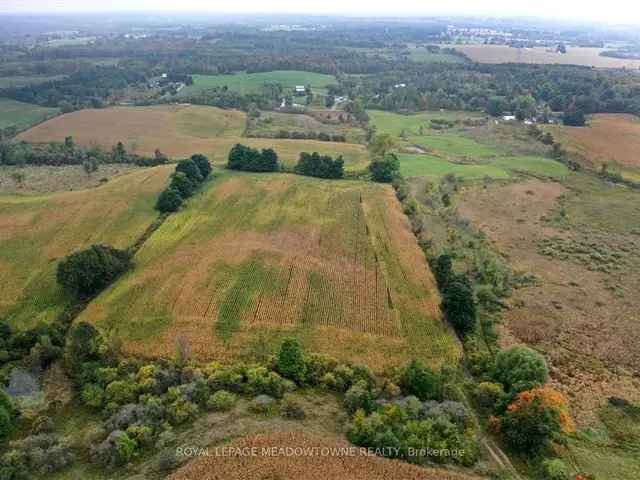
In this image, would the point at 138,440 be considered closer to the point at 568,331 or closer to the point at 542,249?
the point at 568,331

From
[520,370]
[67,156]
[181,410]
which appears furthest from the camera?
[67,156]

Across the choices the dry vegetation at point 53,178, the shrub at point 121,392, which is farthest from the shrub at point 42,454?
the dry vegetation at point 53,178

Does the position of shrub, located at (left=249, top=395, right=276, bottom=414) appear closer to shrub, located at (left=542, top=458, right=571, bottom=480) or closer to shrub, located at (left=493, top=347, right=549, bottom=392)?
shrub, located at (left=493, top=347, right=549, bottom=392)

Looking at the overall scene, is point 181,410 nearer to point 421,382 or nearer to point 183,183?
point 421,382

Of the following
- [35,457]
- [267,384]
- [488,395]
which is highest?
[267,384]

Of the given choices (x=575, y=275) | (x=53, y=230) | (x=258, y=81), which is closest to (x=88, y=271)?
(x=53, y=230)

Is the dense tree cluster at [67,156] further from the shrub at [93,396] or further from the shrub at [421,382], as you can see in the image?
the shrub at [421,382]
